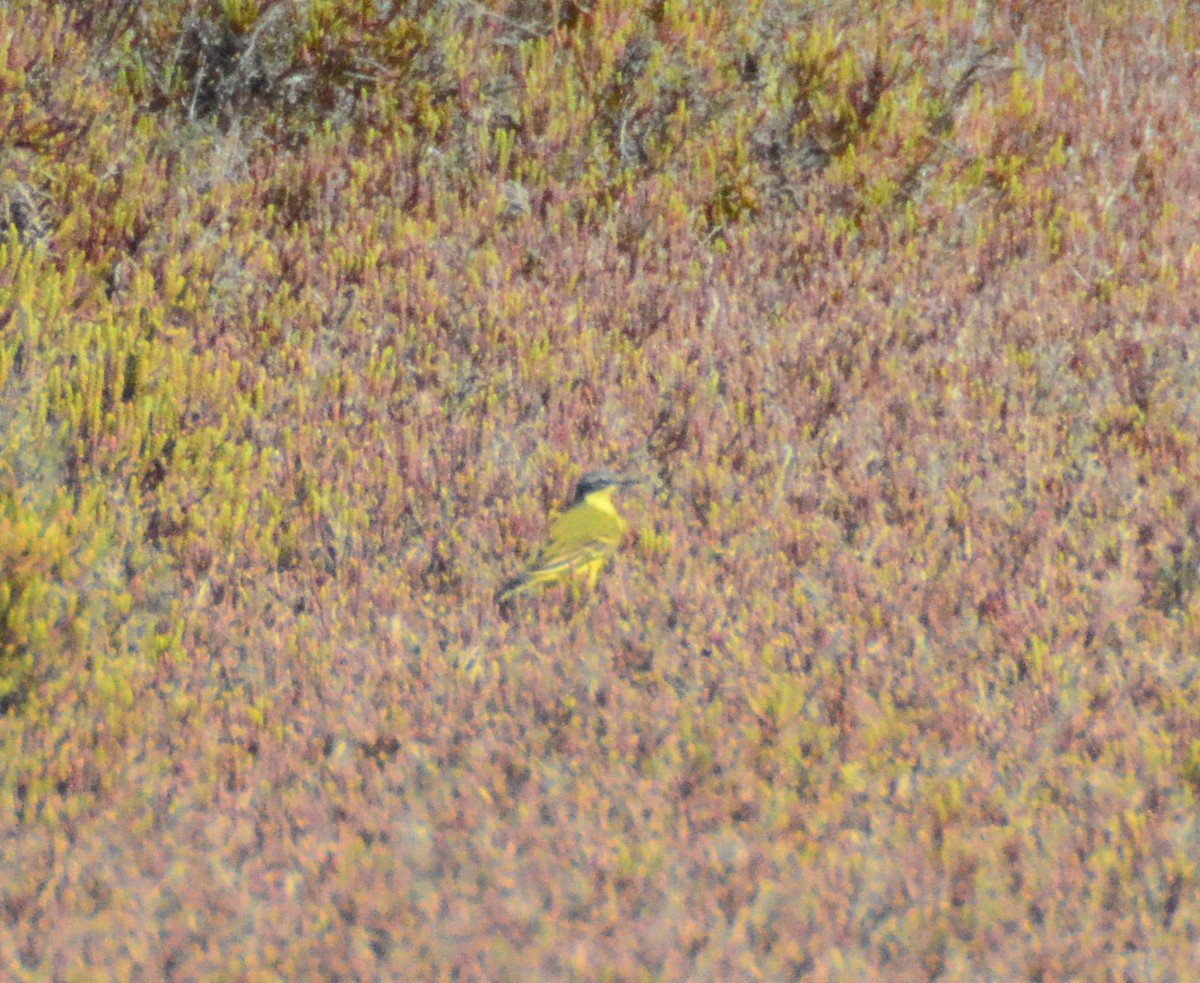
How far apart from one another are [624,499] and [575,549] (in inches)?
25.2

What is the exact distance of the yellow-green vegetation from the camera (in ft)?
10.9

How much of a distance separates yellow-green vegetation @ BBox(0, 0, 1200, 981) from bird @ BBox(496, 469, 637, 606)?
90 mm

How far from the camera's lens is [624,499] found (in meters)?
5.13

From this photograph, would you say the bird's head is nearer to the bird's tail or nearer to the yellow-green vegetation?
the yellow-green vegetation

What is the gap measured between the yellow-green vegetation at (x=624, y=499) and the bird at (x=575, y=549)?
9cm

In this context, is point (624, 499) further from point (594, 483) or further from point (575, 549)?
point (575, 549)

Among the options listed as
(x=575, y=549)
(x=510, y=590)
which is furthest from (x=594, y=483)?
(x=510, y=590)

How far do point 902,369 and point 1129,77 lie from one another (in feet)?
11.4

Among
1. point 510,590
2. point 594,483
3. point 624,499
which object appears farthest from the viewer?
point 624,499

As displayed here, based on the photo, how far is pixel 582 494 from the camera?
4.89m

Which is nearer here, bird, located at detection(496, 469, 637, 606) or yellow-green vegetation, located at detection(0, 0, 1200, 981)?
yellow-green vegetation, located at detection(0, 0, 1200, 981)

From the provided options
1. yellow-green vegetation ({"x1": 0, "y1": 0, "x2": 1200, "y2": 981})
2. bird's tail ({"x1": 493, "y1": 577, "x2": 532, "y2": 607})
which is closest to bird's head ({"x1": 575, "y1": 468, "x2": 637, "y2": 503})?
yellow-green vegetation ({"x1": 0, "y1": 0, "x2": 1200, "y2": 981})

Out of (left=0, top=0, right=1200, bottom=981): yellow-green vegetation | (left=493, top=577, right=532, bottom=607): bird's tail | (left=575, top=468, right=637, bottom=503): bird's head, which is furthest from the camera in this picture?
(left=575, top=468, right=637, bottom=503): bird's head

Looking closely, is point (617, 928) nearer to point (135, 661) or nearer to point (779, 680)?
point (779, 680)
